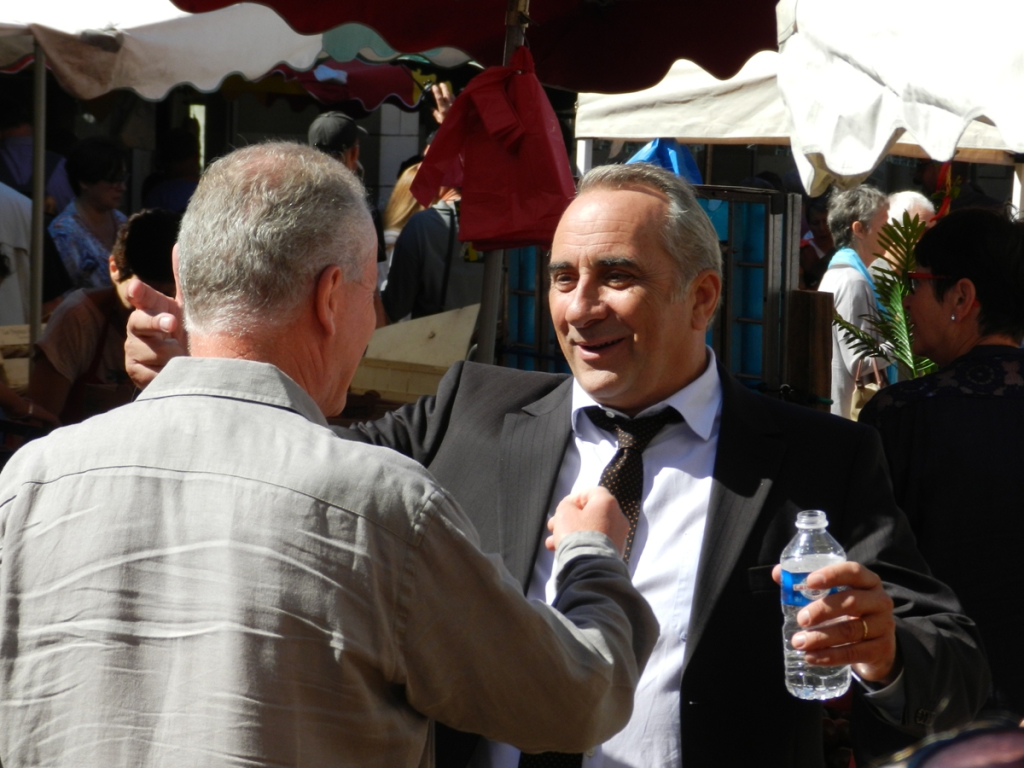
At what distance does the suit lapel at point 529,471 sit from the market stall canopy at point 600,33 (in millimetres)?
2110

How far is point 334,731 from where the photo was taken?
1.48 m

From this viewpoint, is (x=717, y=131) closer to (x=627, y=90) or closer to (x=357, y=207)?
(x=627, y=90)

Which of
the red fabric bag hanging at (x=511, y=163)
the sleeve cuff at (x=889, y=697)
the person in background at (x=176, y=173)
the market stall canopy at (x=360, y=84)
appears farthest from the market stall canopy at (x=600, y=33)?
the market stall canopy at (x=360, y=84)

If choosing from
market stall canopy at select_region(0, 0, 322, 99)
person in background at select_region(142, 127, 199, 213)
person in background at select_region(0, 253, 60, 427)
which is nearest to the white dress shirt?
person in background at select_region(0, 253, 60, 427)

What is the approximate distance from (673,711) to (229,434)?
1052 millimetres

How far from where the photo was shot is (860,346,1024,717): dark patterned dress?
3205mm

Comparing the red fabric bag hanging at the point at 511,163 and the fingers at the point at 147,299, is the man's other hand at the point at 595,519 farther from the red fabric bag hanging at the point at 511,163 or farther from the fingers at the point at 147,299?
the red fabric bag hanging at the point at 511,163

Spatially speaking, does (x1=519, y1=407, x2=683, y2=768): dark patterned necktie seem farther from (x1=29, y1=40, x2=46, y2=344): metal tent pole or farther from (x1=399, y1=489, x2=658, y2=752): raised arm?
(x1=29, y1=40, x2=46, y2=344): metal tent pole

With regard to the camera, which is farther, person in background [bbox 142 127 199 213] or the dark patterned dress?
person in background [bbox 142 127 199 213]

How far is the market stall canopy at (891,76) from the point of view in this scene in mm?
2744

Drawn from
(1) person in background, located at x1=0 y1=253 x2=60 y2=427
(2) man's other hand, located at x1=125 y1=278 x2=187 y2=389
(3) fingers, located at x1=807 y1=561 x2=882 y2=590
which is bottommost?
(1) person in background, located at x1=0 y1=253 x2=60 y2=427

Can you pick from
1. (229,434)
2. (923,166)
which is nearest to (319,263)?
(229,434)

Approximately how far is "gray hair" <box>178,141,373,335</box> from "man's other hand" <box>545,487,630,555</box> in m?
0.51

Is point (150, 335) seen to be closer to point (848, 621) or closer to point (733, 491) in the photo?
point (733, 491)
